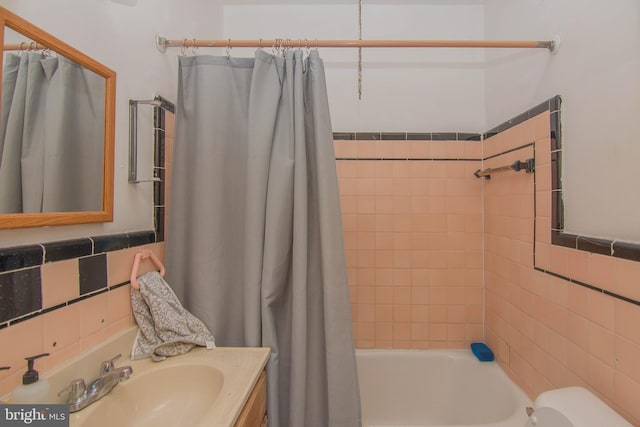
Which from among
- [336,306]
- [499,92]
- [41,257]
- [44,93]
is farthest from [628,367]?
[44,93]

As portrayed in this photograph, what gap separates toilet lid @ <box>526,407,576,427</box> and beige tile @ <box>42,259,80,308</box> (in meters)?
1.36

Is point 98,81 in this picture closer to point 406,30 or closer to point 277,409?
point 277,409

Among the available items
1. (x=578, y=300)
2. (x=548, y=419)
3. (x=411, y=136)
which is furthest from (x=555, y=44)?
(x=548, y=419)

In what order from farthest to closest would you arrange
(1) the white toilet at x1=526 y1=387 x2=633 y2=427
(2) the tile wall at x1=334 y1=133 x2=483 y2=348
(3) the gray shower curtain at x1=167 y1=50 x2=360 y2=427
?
1. (2) the tile wall at x1=334 y1=133 x2=483 y2=348
2. (3) the gray shower curtain at x1=167 y1=50 x2=360 y2=427
3. (1) the white toilet at x1=526 y1=387 x2=633 y2=427

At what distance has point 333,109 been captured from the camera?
5.65 feet

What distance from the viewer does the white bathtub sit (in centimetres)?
155

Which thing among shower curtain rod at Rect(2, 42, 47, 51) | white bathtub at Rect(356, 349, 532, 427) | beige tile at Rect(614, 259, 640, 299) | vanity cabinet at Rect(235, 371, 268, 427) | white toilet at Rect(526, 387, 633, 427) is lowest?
white bathtub at Rect(356, 349, 532, 427)

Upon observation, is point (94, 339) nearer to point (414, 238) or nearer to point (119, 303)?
point (119, 303)

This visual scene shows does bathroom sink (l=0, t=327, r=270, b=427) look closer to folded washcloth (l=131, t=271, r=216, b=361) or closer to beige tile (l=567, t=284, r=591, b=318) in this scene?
folded washcloth (l=131, t=271, r=216, b=361)

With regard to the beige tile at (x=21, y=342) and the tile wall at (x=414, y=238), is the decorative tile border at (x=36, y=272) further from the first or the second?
the tile wall at (x=414, y=238)

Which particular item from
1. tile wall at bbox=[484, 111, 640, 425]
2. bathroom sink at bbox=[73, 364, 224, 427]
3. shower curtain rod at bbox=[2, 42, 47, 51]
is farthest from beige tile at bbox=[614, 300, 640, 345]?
shower curtain rod at bbox=[2, 42, 47, 51]

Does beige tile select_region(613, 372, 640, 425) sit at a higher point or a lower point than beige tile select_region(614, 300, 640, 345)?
lower

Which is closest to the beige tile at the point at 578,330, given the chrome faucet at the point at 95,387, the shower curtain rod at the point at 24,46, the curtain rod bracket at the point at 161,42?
the chrome faucet at the point at 95,387

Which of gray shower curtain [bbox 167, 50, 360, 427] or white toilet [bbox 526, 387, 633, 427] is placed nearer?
white toilet [bbox 526, 387, 633, 427]
